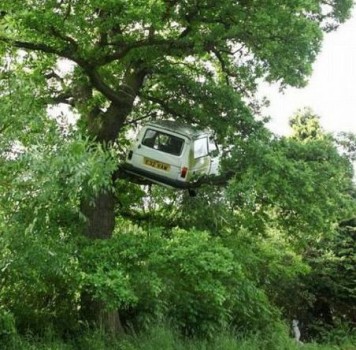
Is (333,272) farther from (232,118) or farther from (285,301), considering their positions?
(232,118)

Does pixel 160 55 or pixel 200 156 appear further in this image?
pixel 200 156

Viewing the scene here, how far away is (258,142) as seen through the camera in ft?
33.2

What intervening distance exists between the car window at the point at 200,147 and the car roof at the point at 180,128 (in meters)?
0.18

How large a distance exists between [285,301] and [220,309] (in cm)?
759

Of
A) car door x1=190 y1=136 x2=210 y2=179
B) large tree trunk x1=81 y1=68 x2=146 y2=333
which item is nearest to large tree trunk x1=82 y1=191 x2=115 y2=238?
large tree trunk x1=81 y1=68 x2=146 y2=333

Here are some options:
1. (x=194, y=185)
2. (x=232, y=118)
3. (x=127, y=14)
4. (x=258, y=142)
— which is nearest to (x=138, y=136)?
(x=194, y=185)

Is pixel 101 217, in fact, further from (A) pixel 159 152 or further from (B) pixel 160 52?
(B) pixel 160 52

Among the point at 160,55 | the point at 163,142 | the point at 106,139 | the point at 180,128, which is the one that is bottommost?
the point at 106,139

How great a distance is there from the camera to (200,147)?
12984 millimetres

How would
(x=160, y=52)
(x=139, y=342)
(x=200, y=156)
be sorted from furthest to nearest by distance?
(x=200, y=156)
(x=160, y=52)
(x=139, y=342)

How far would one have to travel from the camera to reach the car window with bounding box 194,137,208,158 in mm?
12852

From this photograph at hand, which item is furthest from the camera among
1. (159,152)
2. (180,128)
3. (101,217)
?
(159,152)

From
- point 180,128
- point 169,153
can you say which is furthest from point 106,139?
Result: point 180,128

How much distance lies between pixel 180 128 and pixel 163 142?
1.80 ft
